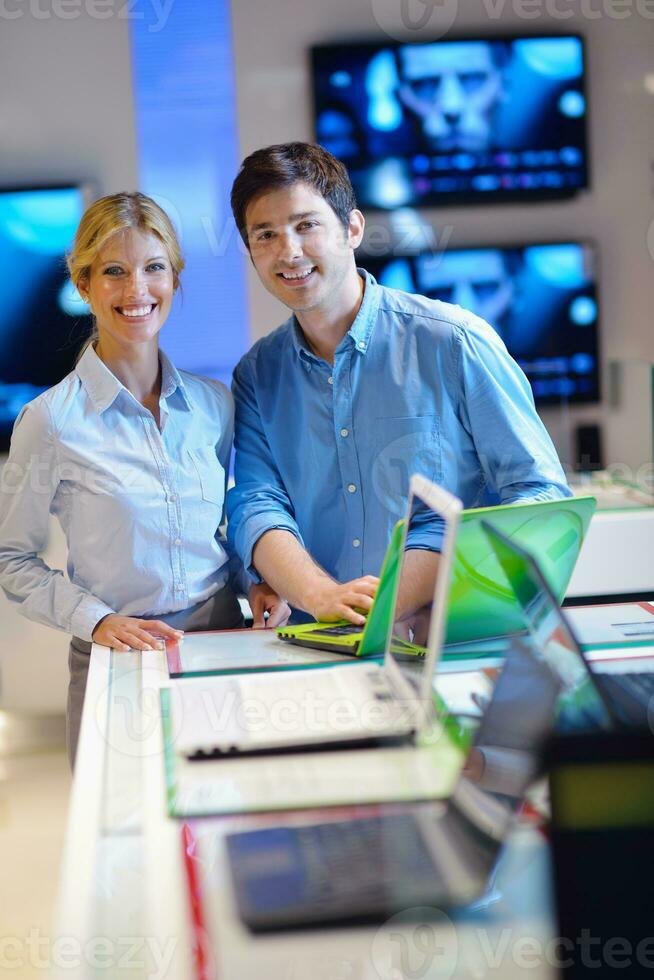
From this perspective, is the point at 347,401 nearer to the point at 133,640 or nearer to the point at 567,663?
the point at 133,640

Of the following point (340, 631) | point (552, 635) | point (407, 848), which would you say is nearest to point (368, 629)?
point (340, 631)

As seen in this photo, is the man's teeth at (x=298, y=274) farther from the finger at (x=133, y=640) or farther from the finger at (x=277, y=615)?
the finger at (x=133, y=640)

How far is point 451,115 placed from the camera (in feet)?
12.4

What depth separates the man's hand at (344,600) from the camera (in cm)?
190

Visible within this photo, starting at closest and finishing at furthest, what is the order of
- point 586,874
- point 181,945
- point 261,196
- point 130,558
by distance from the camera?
point 586,874 < point 181,945 < point 130,558 < point 261,196

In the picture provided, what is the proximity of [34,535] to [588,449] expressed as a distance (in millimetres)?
2408

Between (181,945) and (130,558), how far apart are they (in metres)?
1.09

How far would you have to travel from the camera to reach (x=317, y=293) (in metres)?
2.18

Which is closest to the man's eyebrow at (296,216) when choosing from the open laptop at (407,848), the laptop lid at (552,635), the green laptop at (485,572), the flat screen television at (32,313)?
the green laptop at (485,572)

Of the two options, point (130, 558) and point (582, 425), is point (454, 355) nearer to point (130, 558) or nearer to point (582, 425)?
point (130, 558)

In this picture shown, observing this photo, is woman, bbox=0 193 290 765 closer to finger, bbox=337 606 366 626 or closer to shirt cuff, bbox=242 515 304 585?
shirt cuff, bbox=242 515 304 585

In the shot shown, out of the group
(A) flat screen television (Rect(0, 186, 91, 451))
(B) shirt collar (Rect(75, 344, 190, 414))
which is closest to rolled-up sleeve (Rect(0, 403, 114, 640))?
(B) shirt collar (Rect(75, 344, 190, 414))

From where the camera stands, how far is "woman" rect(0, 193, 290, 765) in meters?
2.01

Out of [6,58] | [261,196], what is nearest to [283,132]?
[6,58]
